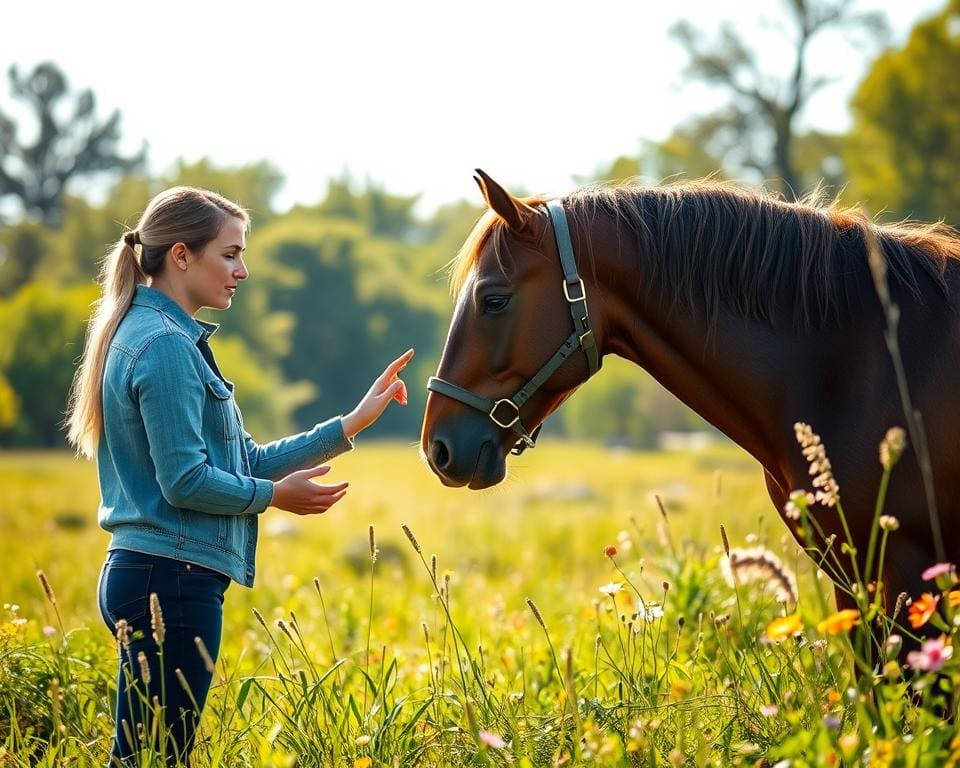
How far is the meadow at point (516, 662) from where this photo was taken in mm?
2787

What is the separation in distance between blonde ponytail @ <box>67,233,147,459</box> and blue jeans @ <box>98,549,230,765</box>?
422 millimetres

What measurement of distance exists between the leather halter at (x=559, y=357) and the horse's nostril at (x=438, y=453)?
188mm

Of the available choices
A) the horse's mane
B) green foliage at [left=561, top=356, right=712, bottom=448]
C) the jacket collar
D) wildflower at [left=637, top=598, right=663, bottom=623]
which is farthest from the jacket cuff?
green foliage at [left=561, top=356, right=712, bottom=448]

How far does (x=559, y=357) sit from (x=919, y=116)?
27049 mm

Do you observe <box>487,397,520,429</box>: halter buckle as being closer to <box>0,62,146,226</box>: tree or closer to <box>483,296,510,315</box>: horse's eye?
<box>483,296,510,315</box>: horse's eye

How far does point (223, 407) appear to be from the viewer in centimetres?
342

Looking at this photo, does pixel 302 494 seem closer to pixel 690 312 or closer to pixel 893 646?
pixel 690 312

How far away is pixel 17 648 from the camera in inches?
155

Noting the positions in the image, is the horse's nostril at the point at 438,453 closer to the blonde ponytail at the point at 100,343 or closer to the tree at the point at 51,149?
the blonde ponytail at the point at 100,343

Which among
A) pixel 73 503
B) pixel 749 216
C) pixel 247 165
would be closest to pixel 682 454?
pixel 73 503

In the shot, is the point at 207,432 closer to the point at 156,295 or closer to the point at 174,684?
the point at 156,295

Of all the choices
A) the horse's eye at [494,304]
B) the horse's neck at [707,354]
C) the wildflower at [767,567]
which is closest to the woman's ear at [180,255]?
the horse's eye at [494,304]

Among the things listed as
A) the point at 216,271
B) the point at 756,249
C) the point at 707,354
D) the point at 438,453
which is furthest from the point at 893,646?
the point at 216,271

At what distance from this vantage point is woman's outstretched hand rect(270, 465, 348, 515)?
10.9 ft
